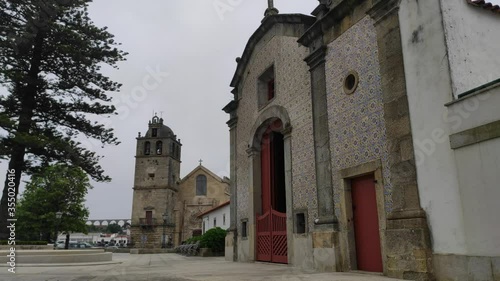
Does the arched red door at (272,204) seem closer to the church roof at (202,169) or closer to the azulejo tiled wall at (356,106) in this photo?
the azulejo tiled wall at (356,106)

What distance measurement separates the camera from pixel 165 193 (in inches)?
1764

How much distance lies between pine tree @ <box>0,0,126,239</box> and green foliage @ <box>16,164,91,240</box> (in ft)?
45.8

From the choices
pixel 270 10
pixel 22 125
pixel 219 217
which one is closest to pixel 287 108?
pixel 270 10

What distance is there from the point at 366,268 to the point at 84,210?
28150 mm

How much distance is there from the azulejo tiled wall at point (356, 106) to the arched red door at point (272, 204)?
318 cm

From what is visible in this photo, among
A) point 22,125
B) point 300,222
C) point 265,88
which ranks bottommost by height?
point 300,222

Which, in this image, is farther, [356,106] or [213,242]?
[213,242]

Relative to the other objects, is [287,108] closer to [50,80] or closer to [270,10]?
[270,10]

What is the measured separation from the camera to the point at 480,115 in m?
5.28

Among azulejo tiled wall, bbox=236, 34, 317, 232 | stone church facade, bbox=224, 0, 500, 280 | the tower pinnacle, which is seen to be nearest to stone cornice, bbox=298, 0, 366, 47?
stone church facade, bbox=224, 0, 500, 280

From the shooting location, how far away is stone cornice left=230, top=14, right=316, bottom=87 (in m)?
10.6

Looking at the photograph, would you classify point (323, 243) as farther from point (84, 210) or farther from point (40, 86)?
point (84, 210)

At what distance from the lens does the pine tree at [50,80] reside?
46.6ft

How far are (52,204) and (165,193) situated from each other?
17.0m
